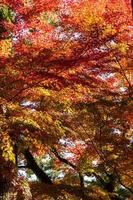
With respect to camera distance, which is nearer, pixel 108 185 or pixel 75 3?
pixel 75 3

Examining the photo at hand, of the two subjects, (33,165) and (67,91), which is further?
(33,165)

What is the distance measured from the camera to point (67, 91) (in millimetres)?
11297

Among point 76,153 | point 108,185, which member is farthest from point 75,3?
point 108,185

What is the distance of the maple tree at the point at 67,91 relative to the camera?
32.6 ft

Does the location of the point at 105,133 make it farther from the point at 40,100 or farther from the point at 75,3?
the point at 75,3

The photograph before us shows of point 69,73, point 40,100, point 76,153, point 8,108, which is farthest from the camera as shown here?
point 76,153

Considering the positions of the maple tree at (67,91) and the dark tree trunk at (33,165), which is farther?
the dark tree trunk at (33,165)

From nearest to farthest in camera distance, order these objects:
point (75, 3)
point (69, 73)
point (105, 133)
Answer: point (69, 73) → point (75, 3) → point (105, 133)

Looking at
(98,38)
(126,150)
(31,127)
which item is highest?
(98,38)

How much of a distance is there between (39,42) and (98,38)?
68.4 inches

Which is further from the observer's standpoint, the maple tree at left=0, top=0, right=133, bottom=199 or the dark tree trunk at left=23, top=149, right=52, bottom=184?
the dark tree trunk at left=23, top=149, right=52, bottom=184

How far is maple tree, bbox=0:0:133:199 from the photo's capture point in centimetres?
993

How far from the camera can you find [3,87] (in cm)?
998

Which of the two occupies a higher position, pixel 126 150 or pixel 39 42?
pixel 39 42
